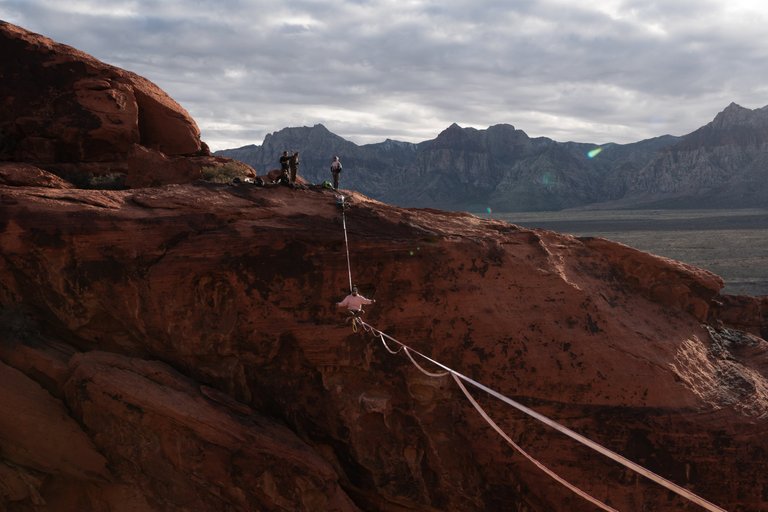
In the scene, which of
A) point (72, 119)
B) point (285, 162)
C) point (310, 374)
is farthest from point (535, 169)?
point (310, 374)

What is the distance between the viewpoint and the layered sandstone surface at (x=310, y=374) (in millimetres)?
8641

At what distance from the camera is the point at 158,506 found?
27.9 feet

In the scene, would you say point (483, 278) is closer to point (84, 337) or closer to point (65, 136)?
point (84, 337)

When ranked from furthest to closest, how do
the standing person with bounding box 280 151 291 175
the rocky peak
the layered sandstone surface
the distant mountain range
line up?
the rocky peak, the distant mountain range, the standing person with bounding box 280 151 291 175, the layered sandstone surface

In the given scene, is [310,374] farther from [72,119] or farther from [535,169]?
[535,169]

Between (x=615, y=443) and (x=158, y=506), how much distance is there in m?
6.56

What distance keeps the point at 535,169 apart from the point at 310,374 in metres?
157

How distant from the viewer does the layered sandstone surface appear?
8.64 m

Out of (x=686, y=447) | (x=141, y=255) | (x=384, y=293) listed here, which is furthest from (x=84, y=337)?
(x=686, y=447)

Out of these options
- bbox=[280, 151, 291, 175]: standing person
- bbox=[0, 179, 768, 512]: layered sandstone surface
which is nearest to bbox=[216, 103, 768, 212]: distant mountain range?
bbox=[0, 179, 768, 512]: layered sandstone surface

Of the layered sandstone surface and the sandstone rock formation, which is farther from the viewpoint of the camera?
the sandstone rock formation

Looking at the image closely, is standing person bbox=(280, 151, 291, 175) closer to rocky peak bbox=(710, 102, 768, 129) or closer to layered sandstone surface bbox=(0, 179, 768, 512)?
layered sandstone surface bbox=(0, 179, 768, 512)

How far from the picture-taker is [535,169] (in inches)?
6275

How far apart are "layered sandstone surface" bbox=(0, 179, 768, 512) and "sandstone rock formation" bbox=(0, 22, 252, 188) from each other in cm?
324
